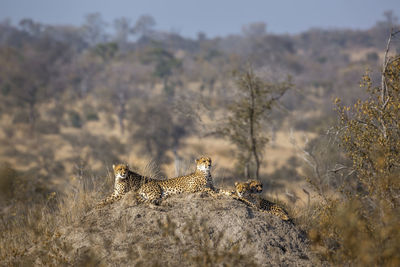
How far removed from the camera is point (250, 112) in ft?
42.7

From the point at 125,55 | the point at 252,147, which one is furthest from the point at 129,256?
the point at 125,55

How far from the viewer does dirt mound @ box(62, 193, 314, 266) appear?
5.10 metres

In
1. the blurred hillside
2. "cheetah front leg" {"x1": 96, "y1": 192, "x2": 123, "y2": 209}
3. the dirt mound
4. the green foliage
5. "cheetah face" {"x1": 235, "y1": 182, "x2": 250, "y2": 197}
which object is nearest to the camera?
the dirt mound

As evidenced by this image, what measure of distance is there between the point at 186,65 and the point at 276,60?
389 inches

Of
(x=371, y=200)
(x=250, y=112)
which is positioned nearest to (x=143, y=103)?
(x=250, y=112)

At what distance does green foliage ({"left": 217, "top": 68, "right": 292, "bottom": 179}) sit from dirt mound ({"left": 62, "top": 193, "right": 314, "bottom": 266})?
22.4 feet

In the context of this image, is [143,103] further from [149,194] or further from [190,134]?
[149,194]

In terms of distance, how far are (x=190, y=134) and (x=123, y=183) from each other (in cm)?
2049

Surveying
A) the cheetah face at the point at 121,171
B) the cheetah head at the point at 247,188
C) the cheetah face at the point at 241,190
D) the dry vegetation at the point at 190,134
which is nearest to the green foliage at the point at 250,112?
the dry vegetation at the point at 190,134

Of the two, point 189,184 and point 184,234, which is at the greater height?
point 189,184

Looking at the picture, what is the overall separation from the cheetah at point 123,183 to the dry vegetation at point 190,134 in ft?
1.73

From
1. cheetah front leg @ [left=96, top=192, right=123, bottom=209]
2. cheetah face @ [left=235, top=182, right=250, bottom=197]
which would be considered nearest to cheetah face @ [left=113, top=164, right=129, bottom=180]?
cheetah front leg @ [left=96, top=192, right=123, bottom=209]

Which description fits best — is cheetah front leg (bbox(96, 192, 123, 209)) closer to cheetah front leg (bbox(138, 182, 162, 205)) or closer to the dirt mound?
the dirt mound

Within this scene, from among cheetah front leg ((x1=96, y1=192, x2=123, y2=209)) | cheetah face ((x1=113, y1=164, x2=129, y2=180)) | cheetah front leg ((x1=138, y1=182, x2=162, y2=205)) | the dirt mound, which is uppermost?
cheetah face ((x1=113, y1=164, x2=129, y2=180))
